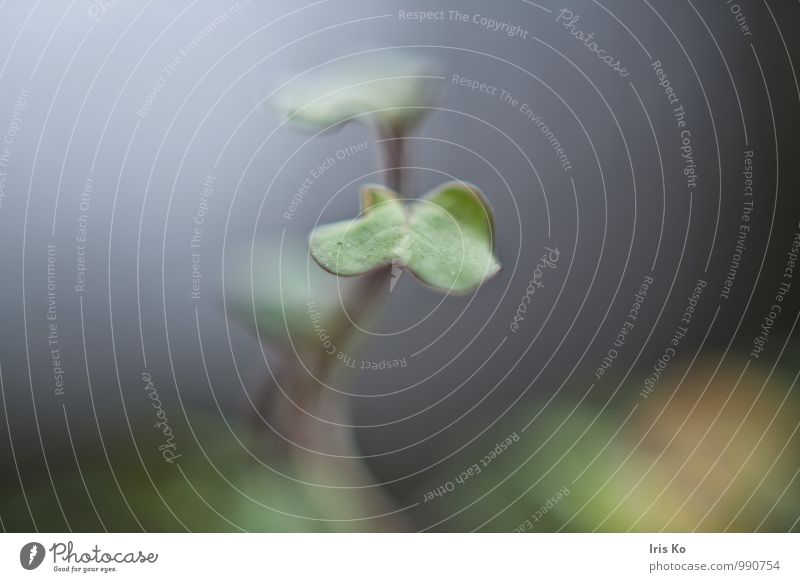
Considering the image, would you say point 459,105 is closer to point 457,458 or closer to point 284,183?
point 284,183

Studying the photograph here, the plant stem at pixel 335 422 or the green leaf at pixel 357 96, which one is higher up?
the green leaf at pixel 357 96

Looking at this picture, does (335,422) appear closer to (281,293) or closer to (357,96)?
(281,293)
